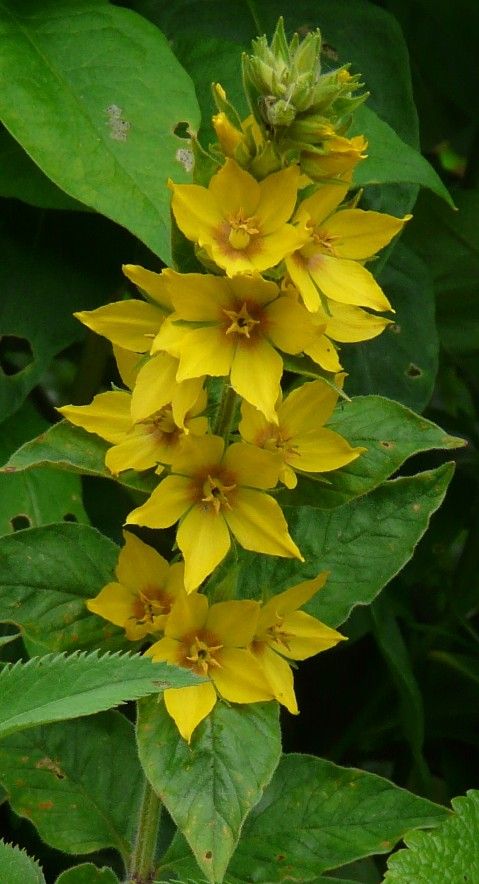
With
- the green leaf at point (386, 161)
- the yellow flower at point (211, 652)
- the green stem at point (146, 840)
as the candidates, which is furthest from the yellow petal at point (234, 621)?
the green leaf at point (386, 161)

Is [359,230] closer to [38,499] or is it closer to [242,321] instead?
[242,321]

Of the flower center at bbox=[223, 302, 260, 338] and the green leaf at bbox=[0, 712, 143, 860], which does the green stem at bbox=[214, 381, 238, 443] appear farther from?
the green leaf at bbox=[0, 712, 143, 860]

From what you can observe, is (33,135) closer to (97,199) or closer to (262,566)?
(97,199)

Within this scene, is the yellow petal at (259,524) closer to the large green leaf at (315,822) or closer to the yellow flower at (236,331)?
the yellow flower at (236,331)

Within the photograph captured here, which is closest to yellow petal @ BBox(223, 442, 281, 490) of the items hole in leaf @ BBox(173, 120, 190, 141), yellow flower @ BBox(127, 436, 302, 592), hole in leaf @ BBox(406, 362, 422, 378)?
yellow flower @ BBox(127, 436, 302, 592)

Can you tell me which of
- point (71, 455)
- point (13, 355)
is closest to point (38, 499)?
point (13, 355)

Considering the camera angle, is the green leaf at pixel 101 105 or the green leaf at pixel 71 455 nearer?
the green leaf at pixel 71 455

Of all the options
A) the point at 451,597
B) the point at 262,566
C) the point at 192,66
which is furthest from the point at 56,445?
the point at 451,597
